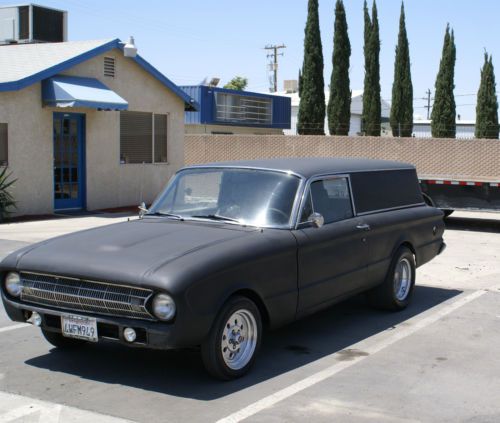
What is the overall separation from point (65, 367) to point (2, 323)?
1908 mm

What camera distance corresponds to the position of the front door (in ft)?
59.4

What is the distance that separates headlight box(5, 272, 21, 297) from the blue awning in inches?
444

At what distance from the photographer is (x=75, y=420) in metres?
4.92

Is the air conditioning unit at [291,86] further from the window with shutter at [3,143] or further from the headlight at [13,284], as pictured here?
the headlight at [13,284]

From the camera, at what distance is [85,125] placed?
1866 cm

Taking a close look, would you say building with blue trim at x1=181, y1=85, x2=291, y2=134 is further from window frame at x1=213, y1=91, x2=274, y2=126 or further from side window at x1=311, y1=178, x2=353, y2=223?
side window at x1=311, y1=178, x2=353, y2=223

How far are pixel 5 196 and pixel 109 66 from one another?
16.1ft

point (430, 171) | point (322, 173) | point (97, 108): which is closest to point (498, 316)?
point (322, 173)

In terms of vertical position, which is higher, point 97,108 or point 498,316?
point 97,108

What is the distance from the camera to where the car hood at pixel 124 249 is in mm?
5449

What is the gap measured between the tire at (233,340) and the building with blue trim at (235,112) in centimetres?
3023

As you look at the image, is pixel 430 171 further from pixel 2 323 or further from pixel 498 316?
pixel 2 323

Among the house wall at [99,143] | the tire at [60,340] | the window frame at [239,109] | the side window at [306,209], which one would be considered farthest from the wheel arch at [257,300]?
the window frame at [239,109]

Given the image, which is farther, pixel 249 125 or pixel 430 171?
pixel 249 125
